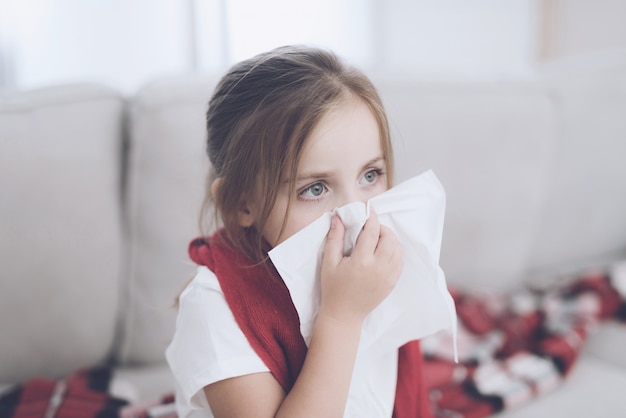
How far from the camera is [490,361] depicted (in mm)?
1008

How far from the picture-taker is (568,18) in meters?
2.40

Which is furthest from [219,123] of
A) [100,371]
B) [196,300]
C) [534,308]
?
[534,308]

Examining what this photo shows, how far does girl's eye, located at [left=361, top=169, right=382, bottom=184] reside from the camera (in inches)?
23.6

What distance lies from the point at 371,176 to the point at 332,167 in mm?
70

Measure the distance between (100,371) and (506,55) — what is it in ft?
7.43

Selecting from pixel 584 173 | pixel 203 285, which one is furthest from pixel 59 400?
pixel 584 173

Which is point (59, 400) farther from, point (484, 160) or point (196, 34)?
point (196, 34)

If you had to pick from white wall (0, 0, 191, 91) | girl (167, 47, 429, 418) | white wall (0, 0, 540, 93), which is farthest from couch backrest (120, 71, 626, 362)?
white wall (0, 0, 191, 91)

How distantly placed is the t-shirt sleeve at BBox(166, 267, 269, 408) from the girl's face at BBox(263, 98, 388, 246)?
0.30ft

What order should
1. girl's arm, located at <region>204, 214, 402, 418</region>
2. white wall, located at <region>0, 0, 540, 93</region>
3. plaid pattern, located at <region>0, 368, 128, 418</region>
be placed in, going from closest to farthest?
girl's arm, located at <region>204, 214, 402, 418</region>, plaid pattern, located at <region>0, 368, 128, 418</region>, white wall, located at <region>0, 0, 540, 93</region>

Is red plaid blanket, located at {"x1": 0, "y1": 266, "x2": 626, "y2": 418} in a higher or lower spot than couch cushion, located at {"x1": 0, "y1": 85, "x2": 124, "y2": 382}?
lower

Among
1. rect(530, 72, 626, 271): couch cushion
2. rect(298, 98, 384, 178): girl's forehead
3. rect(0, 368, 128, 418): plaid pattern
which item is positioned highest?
rect(298, 98, 384, 178): girl's forehead

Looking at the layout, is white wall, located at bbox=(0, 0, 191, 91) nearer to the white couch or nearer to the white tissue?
the white couch

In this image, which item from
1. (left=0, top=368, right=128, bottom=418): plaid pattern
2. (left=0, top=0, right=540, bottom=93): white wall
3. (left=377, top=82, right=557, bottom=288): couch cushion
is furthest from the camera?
(left=0, top=0, right=540, bottom=93): white wall
